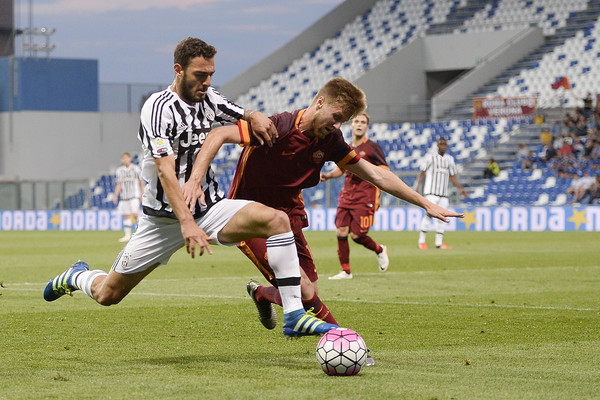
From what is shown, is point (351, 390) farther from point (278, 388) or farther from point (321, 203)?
point (321, 203)

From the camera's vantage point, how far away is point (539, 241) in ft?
73.5

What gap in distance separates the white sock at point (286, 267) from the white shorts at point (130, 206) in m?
19.7

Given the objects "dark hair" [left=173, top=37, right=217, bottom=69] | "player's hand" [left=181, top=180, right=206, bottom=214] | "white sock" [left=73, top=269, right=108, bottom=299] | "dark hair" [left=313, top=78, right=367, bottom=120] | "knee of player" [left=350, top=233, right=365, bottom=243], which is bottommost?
"knee of player" [left=350, top=233, right=365, bottom=243]

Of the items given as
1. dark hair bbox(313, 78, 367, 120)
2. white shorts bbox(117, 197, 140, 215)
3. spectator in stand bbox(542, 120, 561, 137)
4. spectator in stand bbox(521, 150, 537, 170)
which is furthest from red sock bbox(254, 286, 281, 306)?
spectator in stand bbox(542, 120, 561, 137)

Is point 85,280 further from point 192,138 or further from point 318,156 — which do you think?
point 318,156

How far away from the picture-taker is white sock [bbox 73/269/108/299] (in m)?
6.96

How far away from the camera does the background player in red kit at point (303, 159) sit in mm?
6191

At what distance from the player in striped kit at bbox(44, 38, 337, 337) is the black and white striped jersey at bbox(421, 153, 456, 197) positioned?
14325mm

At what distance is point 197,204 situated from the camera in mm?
6105

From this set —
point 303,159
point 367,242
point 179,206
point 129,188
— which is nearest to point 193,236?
point 179,206

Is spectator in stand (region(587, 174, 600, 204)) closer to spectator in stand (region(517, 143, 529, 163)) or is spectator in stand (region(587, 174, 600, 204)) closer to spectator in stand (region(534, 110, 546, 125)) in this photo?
spectator in stand (region(517, 143, 529, 163))

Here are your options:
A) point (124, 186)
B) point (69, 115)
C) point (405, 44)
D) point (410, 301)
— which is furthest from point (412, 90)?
point (410, 301)

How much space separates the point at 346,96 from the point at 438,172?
1465 cm

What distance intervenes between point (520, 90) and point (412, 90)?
625cm
